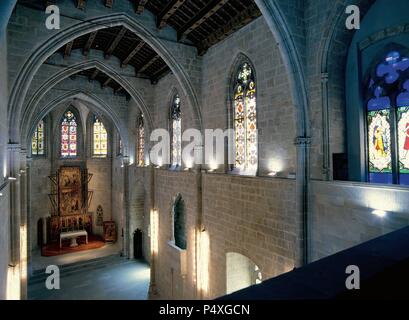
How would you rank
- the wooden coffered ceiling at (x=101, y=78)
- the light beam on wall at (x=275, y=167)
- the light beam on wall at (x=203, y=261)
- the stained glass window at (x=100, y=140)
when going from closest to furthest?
the light beam on wall at (x=275, y=167), the light beam on wall at (x=203, y=261), the wooden coffered ceiling at (x=101, y=78), the stained glass window at (x=100, y=140)

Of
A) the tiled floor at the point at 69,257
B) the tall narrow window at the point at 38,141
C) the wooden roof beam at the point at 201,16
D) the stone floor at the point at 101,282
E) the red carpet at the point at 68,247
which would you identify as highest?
the wooden roof beam at the point at 201,16

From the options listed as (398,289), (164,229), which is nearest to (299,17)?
(398,289)

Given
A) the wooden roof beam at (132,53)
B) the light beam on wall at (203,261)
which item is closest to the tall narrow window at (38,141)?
the wooden roof beam at (132,53)

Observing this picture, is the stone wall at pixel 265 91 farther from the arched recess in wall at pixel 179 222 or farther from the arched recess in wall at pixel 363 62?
the arched recess in wall at pixel 179 222

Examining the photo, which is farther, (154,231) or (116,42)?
(154,231)

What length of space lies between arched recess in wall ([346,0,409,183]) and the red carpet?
16.1 metres

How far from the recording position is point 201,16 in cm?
752

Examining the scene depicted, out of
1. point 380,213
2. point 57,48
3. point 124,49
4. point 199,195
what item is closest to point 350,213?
point 380,213

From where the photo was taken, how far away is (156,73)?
11.9 metres

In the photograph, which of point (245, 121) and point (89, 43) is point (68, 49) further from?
point (245, 121)

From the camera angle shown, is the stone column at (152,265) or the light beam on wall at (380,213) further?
the stone column at (152,265)

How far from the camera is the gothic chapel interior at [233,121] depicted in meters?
4.86

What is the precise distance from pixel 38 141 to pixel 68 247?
6974mm

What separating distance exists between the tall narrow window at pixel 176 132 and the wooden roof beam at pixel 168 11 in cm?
339
